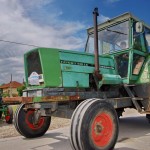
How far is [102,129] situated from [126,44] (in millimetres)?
2809

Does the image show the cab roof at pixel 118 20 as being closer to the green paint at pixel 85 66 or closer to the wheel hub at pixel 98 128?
the green paint at pixel 85 66

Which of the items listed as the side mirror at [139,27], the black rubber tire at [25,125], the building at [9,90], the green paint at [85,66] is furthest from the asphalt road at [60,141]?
the building at [9,90]

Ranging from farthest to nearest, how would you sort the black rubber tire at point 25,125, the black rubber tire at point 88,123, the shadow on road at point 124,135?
the black rubber tire at point 25,125, the shadow on road at point 124,135, the black rubber tire at point 88,123

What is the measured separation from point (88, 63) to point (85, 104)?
1.58 meters

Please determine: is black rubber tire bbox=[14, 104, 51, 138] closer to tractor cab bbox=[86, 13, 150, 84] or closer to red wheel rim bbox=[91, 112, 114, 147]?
red wheel rim bbox=[91, 112, 114, 147]

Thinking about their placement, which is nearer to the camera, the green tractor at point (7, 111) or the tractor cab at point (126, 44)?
the tractor cab at point (126, 44)

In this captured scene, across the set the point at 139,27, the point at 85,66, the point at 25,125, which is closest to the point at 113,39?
the point at 139,27

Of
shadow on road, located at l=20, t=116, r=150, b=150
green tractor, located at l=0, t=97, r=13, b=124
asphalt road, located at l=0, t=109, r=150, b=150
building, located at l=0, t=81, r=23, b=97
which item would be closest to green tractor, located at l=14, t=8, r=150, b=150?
asphalt road, located at l=0, t=109, r=150, b=150

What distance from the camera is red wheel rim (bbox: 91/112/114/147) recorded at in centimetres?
516

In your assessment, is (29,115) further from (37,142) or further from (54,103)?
(54,103)

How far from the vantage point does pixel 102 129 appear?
5367mm

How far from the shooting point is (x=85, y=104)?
5211 millimetres

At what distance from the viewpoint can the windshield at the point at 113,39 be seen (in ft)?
24.1

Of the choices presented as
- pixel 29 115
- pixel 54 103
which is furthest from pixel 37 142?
pixel 54 103
